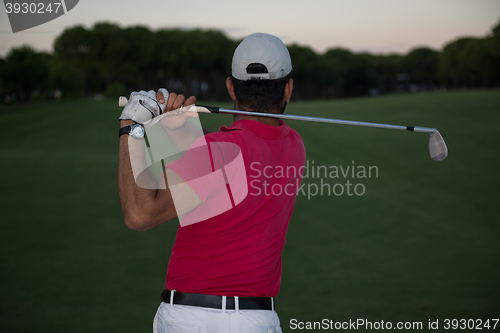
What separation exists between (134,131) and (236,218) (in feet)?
1.72

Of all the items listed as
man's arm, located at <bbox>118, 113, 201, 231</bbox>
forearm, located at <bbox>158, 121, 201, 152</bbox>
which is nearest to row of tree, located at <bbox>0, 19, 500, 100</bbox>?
forearm, located at <bbox>158, 121, 201, 152</bbox>

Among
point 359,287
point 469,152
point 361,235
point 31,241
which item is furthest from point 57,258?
point 469,152

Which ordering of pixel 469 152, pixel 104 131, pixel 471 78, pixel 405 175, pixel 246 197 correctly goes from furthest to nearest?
1. pixel 471 78
2. pixel 104 131
3. pixel 469 152
4. pixel 405 175
5. pixel 246 197

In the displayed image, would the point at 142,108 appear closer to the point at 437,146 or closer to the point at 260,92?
the point at 260,92

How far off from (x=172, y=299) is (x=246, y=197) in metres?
0.52

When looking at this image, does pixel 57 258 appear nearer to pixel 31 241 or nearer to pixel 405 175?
pixel 31 241

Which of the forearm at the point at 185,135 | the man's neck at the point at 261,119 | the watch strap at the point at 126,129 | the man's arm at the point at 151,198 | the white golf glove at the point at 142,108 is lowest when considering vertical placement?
the man's arm at the point at 151,198

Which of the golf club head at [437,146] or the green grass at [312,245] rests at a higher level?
the golf club head at [437,146]

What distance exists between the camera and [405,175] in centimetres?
1130

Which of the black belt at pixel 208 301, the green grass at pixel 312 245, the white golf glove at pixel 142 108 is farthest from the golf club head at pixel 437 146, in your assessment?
the green grass at pixel 312 245

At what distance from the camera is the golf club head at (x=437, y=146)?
296 centimetres

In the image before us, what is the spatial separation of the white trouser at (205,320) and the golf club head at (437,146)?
5.91ft

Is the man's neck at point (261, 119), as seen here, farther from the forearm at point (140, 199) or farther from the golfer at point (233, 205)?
the forearm at point (140, 199)

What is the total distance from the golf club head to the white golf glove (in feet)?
6.27
